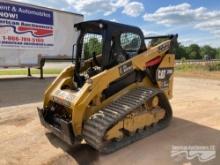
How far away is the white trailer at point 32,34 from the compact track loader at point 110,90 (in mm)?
9256

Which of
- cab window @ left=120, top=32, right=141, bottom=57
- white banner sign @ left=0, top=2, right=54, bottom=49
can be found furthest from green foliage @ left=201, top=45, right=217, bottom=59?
cab window @ left=120, top=32, right=141, bottom=57

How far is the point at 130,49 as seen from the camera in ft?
22.5

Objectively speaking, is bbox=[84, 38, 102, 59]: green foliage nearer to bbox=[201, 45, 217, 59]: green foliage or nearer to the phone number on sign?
the phone number on sign

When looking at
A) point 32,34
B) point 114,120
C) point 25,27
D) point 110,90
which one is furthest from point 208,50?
point 114,120

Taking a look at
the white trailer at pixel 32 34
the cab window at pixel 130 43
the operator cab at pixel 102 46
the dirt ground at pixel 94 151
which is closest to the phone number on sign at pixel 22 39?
the white trailer at pixel 32 34

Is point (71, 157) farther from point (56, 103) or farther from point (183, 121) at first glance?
point (183, 121)

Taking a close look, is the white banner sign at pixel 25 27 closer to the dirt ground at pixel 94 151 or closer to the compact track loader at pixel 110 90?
the dirt ground at pixel 94 151

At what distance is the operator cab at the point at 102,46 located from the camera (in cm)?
623

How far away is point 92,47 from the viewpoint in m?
7.10

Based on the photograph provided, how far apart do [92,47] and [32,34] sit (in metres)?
10.3

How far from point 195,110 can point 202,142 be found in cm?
296

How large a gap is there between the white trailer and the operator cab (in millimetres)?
9426

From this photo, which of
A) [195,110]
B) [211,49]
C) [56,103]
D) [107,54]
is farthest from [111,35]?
[211,49]

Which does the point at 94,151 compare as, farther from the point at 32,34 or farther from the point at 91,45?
the point at 32,34
